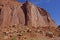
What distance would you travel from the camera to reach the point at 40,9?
45094mm

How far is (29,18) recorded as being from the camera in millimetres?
38406

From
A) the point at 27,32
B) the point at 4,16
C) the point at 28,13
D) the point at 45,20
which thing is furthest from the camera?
the point at 45,20

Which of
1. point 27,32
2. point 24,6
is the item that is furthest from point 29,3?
point 27,32

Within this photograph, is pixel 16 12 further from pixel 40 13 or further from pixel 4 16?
pixel 40 13

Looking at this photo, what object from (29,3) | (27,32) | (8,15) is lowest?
(27,32)

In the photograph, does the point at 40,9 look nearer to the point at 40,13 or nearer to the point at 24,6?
the point at 40,13

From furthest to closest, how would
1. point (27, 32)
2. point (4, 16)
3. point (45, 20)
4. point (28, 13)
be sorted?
point (45, 20)
point (28, 13)
point (4, 16)
point (27, 32)

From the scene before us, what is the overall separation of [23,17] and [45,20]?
8.06 metres

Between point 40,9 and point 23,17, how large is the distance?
8332 millimetres

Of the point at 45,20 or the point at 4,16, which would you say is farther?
the point at 45,20

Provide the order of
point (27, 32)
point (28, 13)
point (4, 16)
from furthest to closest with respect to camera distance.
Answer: point (28, 13) → point (4, 16) → point (27, 32)

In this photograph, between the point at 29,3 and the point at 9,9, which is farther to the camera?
the point at 29,3

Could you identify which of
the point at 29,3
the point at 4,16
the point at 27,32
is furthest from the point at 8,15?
the point at 27,32

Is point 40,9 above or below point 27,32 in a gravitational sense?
above
